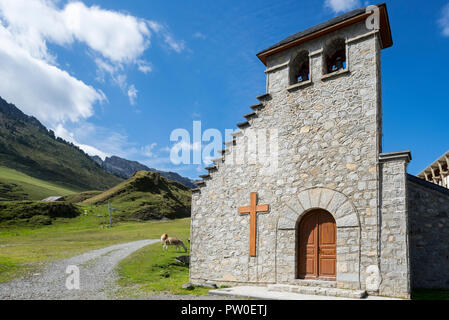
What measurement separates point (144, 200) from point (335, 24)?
6962 centimetres

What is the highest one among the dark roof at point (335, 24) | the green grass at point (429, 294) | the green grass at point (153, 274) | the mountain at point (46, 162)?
the mountain at point (46, 162)

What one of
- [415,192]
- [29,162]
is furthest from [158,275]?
[29,162]

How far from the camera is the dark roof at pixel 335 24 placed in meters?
10.5

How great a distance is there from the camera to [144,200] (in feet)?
249

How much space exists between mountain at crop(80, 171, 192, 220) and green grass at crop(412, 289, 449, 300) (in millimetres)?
55194

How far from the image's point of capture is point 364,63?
10.5 meters

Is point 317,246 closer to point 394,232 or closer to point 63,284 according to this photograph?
point 394,232

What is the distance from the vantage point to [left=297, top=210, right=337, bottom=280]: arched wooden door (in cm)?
1010

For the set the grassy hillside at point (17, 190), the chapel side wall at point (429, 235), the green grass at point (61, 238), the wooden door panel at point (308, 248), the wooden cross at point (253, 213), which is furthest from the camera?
the grassy hillside at point (17, 190)

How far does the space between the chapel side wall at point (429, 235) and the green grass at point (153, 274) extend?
7.01m

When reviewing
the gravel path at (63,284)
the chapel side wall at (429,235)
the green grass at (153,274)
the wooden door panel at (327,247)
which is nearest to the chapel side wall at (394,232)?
the wooden door panel at (327,247)

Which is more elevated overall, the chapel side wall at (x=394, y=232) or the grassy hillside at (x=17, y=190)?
the grassy hillside at (x=17, y=190)

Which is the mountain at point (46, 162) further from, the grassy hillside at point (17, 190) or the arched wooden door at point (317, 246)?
the arched wooden door at point (317, 246)
